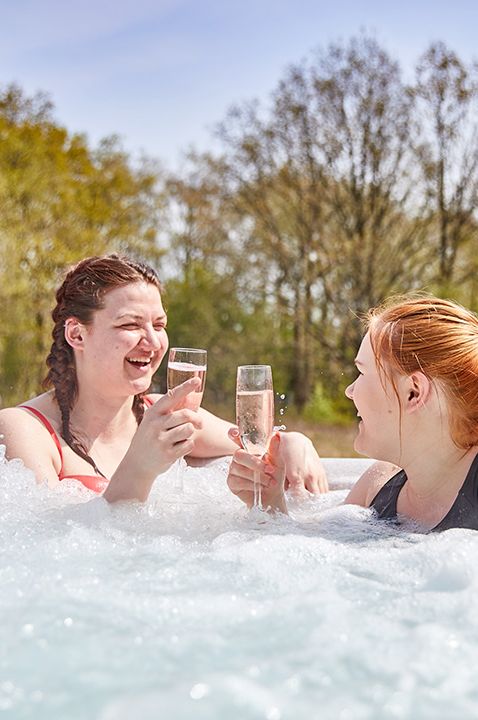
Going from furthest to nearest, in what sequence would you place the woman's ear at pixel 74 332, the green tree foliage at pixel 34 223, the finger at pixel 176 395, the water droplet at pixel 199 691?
the green tree foliage at pixel 34 223, the woman's ear at pixel 74 332, the finger at pixel 176 395, the water droplet at pixel 199 691

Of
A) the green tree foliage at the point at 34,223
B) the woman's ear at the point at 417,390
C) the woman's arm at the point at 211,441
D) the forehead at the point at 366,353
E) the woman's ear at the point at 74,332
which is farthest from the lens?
the green tree foliage at the point at 34,223

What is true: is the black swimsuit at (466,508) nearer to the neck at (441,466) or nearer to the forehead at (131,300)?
the neck at (441,466)

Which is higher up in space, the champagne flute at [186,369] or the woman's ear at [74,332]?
the woman's ear at [74,332]

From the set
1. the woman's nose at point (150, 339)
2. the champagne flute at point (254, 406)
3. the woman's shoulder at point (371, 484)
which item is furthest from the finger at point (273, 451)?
the woman's nose at point (150, 339)

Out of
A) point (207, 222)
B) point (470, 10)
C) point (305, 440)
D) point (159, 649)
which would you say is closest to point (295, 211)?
point (207, 222)

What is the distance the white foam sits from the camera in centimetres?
159

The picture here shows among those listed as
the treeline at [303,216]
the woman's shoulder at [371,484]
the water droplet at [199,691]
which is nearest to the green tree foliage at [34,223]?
the treeline at [303,216]

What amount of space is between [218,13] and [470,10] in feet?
12.9

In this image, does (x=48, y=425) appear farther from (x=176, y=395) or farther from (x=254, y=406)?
(x=254, y=406)

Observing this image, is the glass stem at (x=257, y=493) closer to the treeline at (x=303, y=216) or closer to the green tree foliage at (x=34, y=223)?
the treeline at (x=303, y=216)

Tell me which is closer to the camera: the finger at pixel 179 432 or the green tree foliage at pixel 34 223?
the finger at pixel 179 432

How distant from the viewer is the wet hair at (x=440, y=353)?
2.60 meters

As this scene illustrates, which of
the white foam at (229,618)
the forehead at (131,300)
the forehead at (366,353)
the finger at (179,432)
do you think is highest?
the forehead at (131,300)

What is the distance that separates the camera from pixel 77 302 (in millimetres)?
3469
